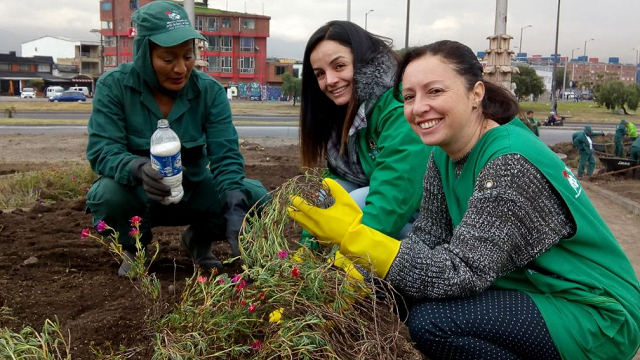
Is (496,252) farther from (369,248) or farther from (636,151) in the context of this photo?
(636,151)

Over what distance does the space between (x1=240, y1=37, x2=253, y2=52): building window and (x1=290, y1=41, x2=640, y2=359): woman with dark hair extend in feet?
235

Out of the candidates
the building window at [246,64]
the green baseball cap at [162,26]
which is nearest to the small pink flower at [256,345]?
the green baseball cap at [162,26]

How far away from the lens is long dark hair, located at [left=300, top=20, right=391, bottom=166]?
10.1ft

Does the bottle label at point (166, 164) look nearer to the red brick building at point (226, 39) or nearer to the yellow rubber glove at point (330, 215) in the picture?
the yellow rubber glove at point (330, 215)

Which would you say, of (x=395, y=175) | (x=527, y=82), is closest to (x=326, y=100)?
(x=395, y=175)

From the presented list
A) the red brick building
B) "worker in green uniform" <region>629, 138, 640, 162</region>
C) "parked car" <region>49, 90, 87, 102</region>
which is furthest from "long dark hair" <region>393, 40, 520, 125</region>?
the red brick building

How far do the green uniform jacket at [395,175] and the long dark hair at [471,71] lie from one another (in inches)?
17.3

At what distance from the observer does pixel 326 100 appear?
3355mm

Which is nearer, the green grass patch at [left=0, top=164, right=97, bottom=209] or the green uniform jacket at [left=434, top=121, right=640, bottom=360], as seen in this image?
the green uniform jacket at [left=434, top=121, right=640, bottom=360]

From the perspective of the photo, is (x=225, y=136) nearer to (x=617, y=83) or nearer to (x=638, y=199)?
(x=638, y=199)

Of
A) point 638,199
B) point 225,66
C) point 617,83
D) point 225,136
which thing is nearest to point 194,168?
point 225,136

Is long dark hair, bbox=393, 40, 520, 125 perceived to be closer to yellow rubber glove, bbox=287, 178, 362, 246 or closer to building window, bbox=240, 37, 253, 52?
yellow rubber glove, bbox=287, 178, 362, 246

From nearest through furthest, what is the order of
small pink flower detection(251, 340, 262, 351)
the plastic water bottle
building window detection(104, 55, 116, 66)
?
small pink flower detection(251, 340, 262, 351)
the plastic water bottle
building window detection(104, 55, 116, 66)

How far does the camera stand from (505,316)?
2164 millimetres
